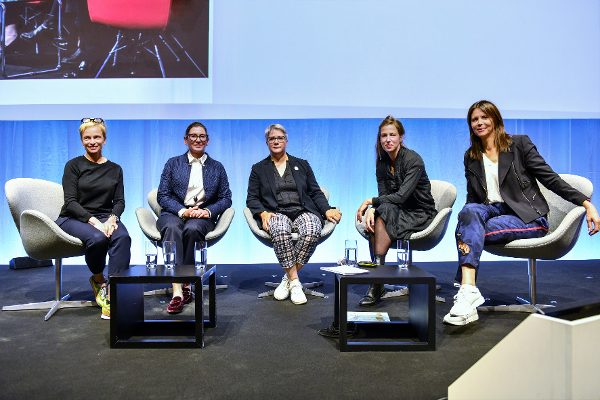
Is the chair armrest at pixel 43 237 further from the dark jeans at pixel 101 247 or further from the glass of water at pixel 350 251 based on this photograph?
the glass of water at pixel 350 251

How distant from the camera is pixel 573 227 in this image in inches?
104

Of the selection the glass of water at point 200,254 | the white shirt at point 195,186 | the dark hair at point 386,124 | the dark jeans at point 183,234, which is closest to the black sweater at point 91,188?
the dark jeans at point 183,234

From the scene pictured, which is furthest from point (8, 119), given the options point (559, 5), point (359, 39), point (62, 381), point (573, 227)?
point (559, 5)

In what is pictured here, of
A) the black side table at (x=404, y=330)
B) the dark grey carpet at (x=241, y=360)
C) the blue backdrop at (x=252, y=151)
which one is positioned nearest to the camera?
A: the dark grey carpet at (x=241, y=360)

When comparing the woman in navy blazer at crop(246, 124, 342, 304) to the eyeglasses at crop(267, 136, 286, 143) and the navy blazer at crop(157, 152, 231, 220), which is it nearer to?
the eyeglasses at crop(267, 136, 286, 143)

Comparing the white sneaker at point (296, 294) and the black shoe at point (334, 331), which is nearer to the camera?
the black shoe at point (334, 331)

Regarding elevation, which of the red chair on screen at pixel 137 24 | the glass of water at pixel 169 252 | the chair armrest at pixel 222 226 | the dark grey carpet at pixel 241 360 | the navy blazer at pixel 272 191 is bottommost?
the dark grey carpet at pixel 241 360

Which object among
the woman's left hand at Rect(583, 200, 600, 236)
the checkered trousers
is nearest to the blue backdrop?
the checkered trousers

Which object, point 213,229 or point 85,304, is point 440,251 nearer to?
point 213,229

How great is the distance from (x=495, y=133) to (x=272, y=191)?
4.78 ft

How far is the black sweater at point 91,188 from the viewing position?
320cm

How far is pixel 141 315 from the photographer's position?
2615 mm

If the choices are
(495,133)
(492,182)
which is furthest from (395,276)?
(495,133)

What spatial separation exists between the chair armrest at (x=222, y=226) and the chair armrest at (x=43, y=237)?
2.60ft
